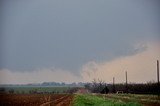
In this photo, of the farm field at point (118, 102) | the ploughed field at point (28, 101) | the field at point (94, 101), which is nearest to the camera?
the farm field at point (118, 102)

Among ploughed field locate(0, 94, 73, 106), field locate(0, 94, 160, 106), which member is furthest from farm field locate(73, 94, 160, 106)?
ploughed field locate(0, 94, 73, 106)

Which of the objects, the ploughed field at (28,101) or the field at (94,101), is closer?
the field at (94,101)

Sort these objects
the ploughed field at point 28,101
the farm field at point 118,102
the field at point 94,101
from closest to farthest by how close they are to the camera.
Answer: the farm field at point 118,102
the field at point 94,101
the ploughed field at point 28,101

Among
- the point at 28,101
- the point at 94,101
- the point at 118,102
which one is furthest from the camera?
the point at 28,101

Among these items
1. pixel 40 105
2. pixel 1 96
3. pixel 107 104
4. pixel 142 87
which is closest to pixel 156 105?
pixel 107 104

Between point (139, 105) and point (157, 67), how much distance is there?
16.7 ft

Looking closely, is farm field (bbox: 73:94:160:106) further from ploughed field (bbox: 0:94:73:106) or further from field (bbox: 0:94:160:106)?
ploughed field (bbox: 0:94:73:106)

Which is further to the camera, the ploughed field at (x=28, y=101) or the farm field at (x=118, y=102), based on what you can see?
the ploughed field at (x=28, y=101)

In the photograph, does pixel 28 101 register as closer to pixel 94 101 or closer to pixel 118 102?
pixel 94 101

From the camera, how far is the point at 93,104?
597 inches

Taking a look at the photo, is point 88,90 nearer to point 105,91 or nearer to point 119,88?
point 119,88

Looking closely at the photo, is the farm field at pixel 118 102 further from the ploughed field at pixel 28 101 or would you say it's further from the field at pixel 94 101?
the ploughed field at pixel 28 101

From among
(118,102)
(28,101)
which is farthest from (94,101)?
(28,101)

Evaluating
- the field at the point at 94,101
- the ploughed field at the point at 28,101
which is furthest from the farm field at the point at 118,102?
the ploughed field at the point at 28,101
